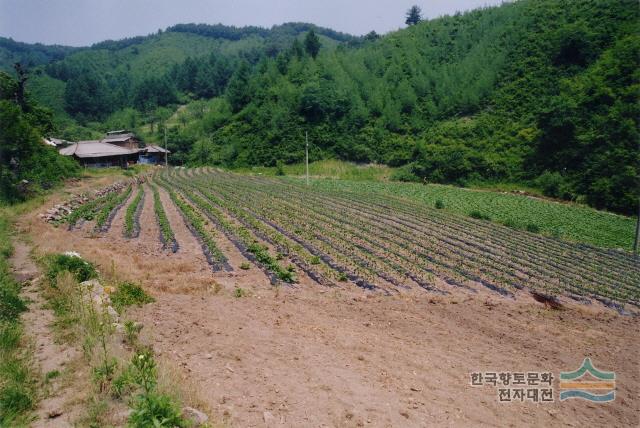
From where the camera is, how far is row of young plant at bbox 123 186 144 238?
52.5 feet

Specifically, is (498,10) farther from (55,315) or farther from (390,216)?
(55,315)

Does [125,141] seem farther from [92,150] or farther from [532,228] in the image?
[532,228]

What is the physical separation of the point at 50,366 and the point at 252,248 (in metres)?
8.50

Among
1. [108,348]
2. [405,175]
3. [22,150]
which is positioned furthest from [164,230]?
[405,175]

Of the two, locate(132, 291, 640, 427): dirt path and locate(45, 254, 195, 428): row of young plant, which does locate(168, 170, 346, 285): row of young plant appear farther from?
locate(45, 254, 195, 428): row of young plant

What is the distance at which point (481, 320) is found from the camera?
352 inches

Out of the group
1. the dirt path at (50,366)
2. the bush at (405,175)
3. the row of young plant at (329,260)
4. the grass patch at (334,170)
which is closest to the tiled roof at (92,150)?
the grass patch at (334,170)

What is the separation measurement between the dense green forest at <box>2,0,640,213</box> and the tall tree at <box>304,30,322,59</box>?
0.97ft

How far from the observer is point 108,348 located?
570cm

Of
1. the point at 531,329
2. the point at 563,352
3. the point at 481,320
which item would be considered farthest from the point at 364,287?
the point at 563,352

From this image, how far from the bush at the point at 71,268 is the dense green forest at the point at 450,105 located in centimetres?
3402

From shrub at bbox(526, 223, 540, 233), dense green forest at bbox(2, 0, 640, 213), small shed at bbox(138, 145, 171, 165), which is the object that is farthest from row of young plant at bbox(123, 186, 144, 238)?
small shed at bbox(138, 145, 171, 165)

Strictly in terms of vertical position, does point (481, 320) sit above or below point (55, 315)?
below

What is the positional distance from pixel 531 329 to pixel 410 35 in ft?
252
